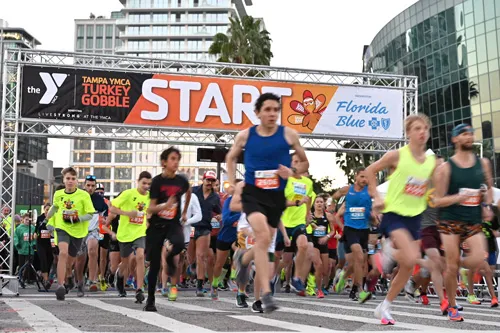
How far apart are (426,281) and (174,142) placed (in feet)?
33.9

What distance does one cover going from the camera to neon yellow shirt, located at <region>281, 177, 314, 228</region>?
12273 millimetres

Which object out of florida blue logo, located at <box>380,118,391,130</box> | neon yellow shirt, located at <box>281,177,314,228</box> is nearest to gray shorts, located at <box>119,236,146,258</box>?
neon yellow shirt, located at <box>281,177,314,228</box>

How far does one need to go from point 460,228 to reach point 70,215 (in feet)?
20.5

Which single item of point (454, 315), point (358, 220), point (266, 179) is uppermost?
point (266, 179)

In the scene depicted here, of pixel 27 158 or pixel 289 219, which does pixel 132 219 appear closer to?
pixel 289 219

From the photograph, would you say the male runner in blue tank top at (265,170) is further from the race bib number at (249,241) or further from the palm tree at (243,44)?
the palm tree at (243,44)

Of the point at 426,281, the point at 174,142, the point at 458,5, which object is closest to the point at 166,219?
the point at 426,281

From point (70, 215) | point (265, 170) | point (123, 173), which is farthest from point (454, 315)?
point (123, 173)

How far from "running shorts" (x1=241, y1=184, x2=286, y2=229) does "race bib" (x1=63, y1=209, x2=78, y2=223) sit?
537 cm

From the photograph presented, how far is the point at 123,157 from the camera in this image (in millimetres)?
142250

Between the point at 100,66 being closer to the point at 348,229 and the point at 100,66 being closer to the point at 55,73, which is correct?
the point at 55,73

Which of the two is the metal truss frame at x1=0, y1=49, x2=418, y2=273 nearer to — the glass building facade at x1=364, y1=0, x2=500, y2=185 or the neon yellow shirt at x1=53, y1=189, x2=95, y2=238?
the neon yellow shirt at x1=53, y1=189, x2=95, y2=238

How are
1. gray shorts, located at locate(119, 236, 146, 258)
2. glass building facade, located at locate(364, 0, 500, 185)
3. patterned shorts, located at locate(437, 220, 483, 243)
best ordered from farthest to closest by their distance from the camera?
glass building facade, located at locate(364, 0, 500, 185), gray shorts, located at locate(119, 236, 146, 258), patterned shorts, located at locate(437, 220, 483, 243)

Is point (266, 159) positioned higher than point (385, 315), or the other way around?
point (266, 159)
